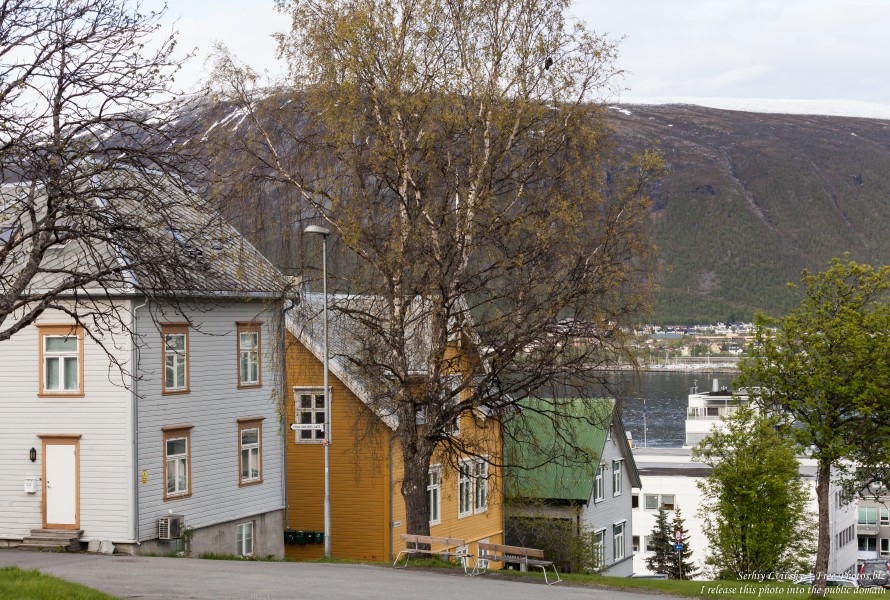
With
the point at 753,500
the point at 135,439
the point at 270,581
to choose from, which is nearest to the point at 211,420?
the point at 135,439

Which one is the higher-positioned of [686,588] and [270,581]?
[270,581]

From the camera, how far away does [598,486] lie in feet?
164

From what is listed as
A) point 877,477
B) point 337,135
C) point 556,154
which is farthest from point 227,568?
point 877,477

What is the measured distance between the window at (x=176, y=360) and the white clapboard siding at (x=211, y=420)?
0.19m

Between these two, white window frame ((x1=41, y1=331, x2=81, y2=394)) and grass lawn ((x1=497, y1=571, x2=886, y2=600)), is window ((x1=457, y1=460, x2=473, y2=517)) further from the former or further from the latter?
white window frame ((x1=41, y1=331, x2=81, y2=394))

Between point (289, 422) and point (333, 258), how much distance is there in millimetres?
12212

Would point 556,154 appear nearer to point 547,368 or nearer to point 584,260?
point 584,260

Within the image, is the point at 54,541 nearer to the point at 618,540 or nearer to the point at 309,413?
the point at 309,413

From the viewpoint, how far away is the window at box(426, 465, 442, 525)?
1547 inches

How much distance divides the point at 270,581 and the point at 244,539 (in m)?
12.1

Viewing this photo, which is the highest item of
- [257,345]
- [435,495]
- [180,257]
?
[180,257]

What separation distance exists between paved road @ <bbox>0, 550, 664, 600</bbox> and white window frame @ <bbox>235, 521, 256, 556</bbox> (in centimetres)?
668

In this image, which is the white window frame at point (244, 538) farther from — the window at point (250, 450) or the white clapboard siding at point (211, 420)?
Result: the window at point (250, 450)

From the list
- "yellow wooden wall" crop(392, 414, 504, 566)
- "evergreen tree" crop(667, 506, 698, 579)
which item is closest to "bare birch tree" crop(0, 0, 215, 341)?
"yellow wooden wall" crop(392, 414, 504, 566)
